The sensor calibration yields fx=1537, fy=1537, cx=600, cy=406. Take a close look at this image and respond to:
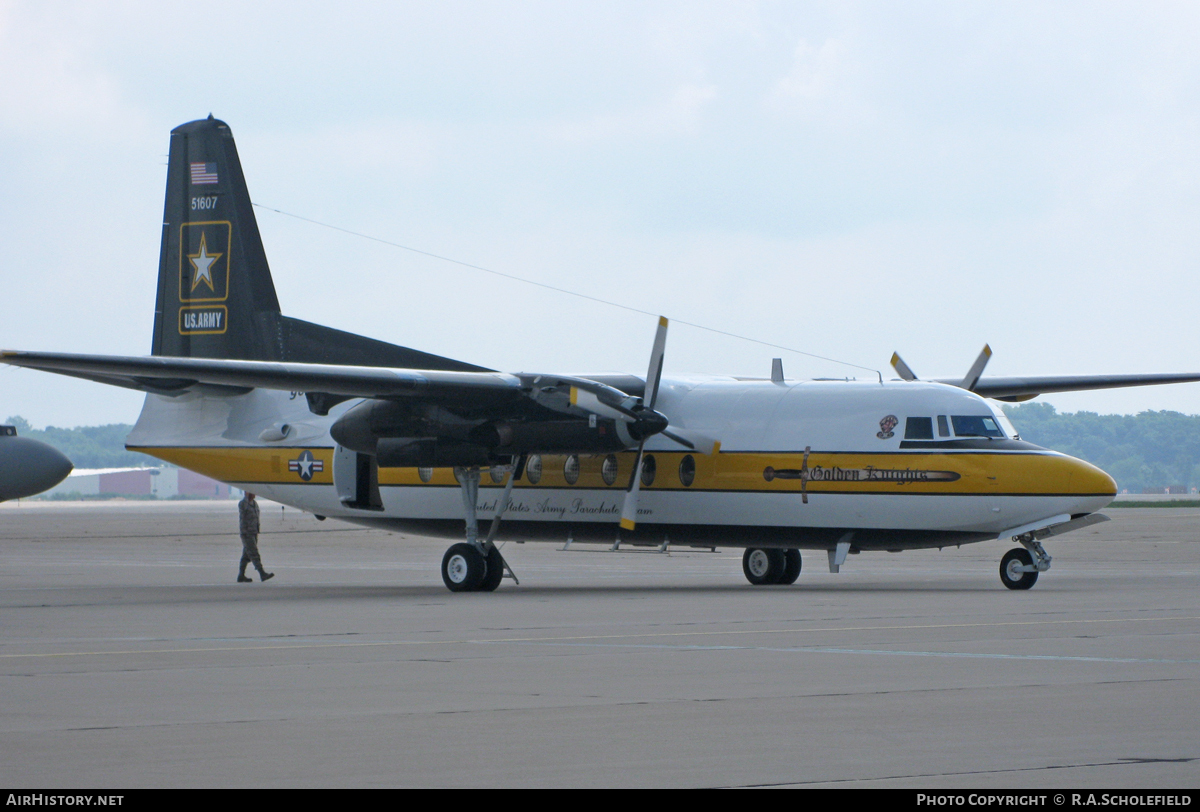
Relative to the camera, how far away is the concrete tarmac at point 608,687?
25.8 feet

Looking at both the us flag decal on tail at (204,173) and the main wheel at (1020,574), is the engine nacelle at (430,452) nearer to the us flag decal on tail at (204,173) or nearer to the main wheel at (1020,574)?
the main wheel at (1020,574)

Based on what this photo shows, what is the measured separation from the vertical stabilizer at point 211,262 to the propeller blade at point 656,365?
838 centimetres

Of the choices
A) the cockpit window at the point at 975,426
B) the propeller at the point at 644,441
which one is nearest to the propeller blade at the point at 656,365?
the propeller at the point at 644,441

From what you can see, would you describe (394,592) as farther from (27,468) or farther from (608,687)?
(608,687)

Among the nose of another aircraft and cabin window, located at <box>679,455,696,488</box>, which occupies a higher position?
cabin window, located at <box>679,455,696,488</box>

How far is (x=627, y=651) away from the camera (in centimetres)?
1412

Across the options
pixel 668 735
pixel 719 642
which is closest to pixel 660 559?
pixel 719 642

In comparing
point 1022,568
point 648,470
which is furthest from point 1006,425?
point 648,470

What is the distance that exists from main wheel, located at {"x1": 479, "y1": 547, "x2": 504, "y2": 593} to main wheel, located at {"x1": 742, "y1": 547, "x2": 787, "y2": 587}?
14.7 feet

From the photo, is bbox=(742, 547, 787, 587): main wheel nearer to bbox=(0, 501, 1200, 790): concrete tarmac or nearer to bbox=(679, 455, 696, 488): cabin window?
bbox=(679, 455, 696, 488): cabin window

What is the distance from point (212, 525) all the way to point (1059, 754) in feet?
224

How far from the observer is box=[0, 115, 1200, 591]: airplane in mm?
23031

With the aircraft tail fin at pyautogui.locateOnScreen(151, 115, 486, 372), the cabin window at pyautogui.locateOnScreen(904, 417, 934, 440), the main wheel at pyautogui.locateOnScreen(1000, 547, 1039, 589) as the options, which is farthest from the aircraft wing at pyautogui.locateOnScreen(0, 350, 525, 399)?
the main wheel at pyautogui.locateOnScreen(1000, 547, 1039, 589)
